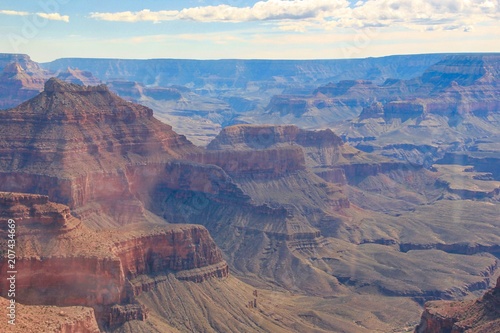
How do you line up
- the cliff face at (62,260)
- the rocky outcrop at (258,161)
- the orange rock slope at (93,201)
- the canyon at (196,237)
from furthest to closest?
the rocky outcrop at (258,161)
the canyon at (196,237)
the orange rock slope at (93,201)
the cliff face at (62,260)

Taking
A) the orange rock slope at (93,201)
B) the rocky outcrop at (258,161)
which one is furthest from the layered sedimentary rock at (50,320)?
the rocky outcrop at (258,161)

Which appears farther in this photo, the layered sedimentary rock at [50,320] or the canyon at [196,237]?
the canyon at [196,237]

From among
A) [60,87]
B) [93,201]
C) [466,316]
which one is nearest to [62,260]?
[466,316]

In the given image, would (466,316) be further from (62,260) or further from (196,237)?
(196,237)

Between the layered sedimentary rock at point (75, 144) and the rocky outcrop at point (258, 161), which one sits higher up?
the layered sedimentary rock at point (75, 144)

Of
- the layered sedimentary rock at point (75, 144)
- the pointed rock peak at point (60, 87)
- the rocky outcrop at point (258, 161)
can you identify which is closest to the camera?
the layered sedimentary rock at point (75, 144)

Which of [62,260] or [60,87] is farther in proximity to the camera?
[60,87]

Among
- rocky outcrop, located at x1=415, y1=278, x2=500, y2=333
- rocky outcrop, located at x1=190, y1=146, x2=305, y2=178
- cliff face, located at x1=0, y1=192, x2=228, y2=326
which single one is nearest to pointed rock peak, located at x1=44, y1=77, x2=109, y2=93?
rocky outcrop, located at x1=190, y1=146, x2=305, y2=178

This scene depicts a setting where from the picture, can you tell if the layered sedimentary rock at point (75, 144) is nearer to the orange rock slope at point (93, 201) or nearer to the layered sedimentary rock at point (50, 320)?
the orange rock slope at point (93, 201)

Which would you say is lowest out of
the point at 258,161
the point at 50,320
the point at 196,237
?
the point at 258,161

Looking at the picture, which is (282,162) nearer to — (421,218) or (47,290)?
(421,218)

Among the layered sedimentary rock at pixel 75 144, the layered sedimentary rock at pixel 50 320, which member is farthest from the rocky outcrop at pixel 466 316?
the layered sedimentary rock at pixel 75 144
